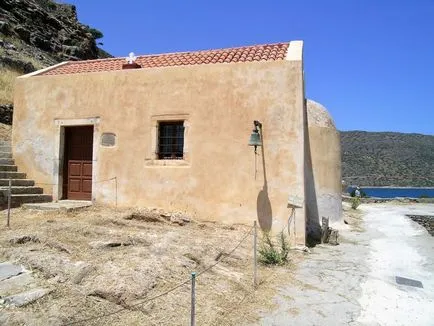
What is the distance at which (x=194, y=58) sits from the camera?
38.8 feet

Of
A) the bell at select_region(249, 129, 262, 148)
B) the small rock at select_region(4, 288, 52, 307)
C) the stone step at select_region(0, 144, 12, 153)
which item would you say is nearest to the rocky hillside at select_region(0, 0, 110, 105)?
the stone step at select_region(0, 144, 12, 153)

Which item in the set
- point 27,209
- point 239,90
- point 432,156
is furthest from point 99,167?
point 432,156

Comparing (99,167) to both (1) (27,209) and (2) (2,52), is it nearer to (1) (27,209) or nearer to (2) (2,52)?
(1) (27,209)

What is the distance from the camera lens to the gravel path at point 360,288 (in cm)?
536

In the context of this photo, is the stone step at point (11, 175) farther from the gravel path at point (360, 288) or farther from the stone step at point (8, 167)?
the gravel path at point (360, 288)

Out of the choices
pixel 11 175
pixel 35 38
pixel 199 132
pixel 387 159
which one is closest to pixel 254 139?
pixel 199 132

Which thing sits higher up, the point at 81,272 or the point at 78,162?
the point at 78,162

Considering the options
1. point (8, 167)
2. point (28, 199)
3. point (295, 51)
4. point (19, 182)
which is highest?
point (295, 51)

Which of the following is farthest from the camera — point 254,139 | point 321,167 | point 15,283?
point 321,167

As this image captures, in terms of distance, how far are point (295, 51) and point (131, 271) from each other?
728 cm

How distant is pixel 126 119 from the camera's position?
1119 cm

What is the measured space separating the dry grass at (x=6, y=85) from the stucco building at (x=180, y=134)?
631 centimetres

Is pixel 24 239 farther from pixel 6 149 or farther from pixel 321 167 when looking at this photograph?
pixel 321 167

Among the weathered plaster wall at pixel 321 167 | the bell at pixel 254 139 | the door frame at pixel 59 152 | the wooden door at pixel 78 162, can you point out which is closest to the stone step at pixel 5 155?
the door frame at pixel 59 152
